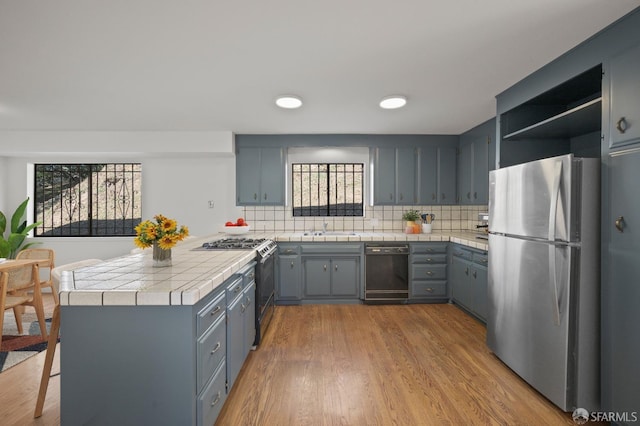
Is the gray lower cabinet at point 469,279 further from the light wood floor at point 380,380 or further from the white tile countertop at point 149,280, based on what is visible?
the white tile countertop at point 149,280

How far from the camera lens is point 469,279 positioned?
11.5ft

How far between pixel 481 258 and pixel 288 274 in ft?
7.49

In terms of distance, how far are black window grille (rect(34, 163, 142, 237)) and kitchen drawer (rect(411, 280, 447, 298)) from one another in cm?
428

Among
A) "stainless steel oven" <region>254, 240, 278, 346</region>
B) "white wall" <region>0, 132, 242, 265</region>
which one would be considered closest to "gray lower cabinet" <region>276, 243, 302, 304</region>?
"stainless steel oven" <region>254, 240, 278, 346</region>

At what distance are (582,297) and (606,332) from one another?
8.5 inches

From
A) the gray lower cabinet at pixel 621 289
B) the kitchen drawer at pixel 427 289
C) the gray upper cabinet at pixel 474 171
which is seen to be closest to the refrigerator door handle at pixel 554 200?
the gray lower cabinet at pixel 621 289

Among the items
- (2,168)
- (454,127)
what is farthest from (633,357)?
(2,168)

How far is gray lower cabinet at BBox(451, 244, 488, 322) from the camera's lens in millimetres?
3225

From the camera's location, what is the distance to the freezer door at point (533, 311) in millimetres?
1876

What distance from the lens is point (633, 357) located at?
162 cm

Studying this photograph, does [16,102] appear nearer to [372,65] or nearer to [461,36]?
[372,65]

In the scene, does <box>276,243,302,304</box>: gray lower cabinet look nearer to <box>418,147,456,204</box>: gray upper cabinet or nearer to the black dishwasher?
the black dishwasher

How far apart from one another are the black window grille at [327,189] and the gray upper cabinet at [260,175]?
326 millimetres

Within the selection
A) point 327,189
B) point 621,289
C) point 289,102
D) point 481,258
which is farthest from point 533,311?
point 327,189
